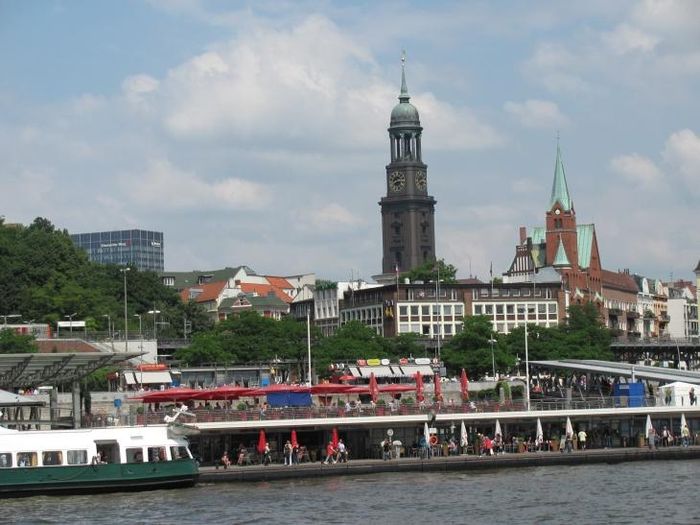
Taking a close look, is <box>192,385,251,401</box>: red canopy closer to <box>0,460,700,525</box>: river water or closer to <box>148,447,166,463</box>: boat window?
<box>0,460,700,525</box>: river water

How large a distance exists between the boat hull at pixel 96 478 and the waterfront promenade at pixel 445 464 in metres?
3.61

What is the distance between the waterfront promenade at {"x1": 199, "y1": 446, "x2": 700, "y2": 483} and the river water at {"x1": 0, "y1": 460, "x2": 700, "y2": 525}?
1.28m

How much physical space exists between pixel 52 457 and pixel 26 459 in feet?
3.63

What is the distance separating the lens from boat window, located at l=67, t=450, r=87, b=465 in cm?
7581

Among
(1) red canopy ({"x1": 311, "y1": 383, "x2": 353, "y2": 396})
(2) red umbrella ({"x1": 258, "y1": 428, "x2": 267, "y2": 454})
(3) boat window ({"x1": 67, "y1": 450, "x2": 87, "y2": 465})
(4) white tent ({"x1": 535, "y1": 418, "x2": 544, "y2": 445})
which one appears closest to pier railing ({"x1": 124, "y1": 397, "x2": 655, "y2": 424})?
(4) white tent ({"x1": 535, "y1": 418, "x2": 544, "y2": 445})

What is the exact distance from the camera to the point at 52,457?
75500mm

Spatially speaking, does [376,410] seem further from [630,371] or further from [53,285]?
[53,285]

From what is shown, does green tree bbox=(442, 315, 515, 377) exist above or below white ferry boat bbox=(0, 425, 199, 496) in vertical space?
above

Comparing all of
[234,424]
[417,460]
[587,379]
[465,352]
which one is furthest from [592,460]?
[465,352]

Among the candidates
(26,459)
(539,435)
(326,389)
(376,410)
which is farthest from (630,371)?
(26,459)

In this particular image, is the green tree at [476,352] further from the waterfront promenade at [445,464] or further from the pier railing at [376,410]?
the waterfront promenade at [445,464]

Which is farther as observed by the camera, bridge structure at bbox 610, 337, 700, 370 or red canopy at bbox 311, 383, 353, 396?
bridge structure at bbox 610, 337, 700, 370

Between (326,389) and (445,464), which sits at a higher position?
A: (326,389)

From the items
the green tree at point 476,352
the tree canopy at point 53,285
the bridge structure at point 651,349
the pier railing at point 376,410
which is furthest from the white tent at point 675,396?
the bridge structure at point 651,349
